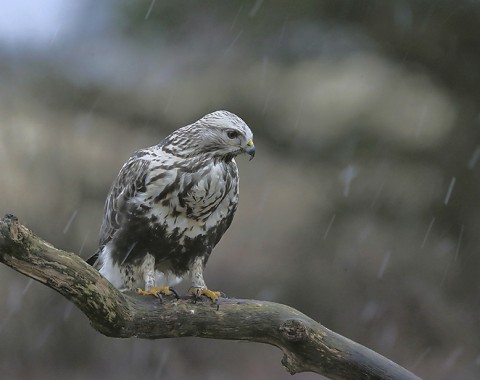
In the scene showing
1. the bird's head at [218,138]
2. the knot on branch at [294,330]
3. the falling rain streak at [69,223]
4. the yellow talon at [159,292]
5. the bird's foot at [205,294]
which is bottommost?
the falling rain streak at [69,223]

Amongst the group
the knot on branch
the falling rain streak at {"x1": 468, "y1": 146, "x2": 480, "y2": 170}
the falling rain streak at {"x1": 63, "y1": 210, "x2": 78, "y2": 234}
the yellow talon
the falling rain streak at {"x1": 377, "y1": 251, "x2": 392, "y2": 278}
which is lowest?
the falling rain streak at {"x1": 63, "y1": 210, "x2": 78, "y2": 234}

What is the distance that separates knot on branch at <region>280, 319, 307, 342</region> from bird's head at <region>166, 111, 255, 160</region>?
720mm

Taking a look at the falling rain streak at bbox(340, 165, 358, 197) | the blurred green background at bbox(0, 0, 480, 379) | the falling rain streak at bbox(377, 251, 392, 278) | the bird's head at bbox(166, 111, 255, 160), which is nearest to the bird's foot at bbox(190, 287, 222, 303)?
the bird's head at bbox(166, 111, 255, 160)

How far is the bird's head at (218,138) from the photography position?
307 cm

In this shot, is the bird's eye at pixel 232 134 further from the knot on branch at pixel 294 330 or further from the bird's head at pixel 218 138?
the knot on branch at pixel 294 330

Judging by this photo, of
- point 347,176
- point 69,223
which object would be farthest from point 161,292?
point 347,176

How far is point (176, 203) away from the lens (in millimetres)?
3180

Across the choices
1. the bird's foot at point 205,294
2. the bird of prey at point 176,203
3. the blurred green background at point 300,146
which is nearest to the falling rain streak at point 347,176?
the blurred green background at point 300,146

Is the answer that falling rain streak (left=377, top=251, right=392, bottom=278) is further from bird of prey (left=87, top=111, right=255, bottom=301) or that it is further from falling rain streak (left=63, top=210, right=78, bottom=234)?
bird of prey (left=87, top=111, right=255, bottom=301)

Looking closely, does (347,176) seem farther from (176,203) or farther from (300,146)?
(176,203)

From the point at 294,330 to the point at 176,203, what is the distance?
0.81 m

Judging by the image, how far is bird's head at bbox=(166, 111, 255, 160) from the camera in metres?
3.07

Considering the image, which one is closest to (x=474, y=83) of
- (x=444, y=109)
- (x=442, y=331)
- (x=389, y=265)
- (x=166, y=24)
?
(x=444, y=109)

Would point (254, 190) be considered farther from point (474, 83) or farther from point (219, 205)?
point (219, 205)
